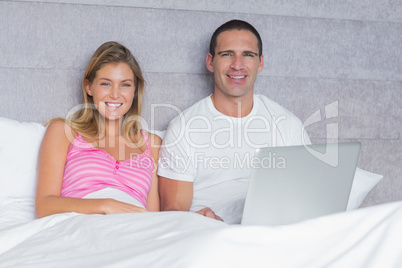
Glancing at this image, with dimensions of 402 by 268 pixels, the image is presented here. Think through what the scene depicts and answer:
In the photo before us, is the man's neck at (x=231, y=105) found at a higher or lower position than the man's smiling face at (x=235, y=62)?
lower

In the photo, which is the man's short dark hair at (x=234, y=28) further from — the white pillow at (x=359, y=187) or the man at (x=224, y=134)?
the white pillow at (x=359, y=187)

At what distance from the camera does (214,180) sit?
6.13 feet

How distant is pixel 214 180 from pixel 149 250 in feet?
3.12

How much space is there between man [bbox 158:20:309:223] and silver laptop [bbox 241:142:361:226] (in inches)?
22.0

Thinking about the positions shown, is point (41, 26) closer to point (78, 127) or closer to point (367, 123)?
point (78, 127)

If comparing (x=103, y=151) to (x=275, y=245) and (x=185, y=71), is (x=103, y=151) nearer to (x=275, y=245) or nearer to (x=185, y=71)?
(x=185, y=71)

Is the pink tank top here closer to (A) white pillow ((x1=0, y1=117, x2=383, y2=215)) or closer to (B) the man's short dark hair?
(A) white pillow ((x1=0, y1=117, x2=383, y2=215))

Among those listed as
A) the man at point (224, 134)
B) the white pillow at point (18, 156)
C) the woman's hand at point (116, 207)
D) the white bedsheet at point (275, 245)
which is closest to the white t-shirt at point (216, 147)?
the man at point (224, 134)

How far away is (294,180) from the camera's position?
1.14 meters

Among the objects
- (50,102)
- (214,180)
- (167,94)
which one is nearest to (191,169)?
(214,180)

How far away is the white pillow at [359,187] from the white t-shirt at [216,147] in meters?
0.28

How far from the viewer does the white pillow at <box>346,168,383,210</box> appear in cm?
193

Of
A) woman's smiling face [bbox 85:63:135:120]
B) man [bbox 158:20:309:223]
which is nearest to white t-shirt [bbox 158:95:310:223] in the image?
man [bbox 158:20:309:223]

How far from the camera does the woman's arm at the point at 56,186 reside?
1538 mm
